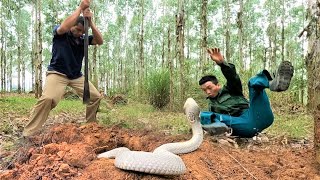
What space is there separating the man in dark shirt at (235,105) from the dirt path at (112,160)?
42cm

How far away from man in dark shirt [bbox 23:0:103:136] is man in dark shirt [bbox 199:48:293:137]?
1609 mm

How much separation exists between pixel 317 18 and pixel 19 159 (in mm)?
2957

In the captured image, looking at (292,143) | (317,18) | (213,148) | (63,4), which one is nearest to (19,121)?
(213,148)

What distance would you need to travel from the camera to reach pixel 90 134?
359 centimetres

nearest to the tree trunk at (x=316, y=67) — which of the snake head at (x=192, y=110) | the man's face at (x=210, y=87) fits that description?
the snake head at (x=192, y=110)

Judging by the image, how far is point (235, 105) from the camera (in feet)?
16.1

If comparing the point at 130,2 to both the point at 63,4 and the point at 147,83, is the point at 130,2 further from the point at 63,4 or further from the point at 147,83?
the point at 147,83

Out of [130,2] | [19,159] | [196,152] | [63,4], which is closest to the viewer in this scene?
[19,159]

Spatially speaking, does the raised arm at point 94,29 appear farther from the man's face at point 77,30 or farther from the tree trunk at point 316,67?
the tree trunk at point 316,67

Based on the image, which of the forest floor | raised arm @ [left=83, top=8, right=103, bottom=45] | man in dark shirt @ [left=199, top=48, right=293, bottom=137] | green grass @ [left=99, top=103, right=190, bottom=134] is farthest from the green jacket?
raised arm @ [left=83, top=8, right=103, bottom=45]

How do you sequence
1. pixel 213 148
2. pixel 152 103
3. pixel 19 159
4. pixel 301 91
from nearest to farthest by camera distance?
1. pixel 19 159
2. pixel 213 148
3. pixel 152 103
4. pixel 301 91

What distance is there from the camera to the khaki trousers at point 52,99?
420 centimetres

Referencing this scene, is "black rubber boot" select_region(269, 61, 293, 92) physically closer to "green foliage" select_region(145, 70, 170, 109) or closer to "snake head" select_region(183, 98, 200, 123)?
"snake head" select_region(183, 98, 200, 123)

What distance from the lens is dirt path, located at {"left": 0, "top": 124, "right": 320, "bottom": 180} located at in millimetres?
2670
